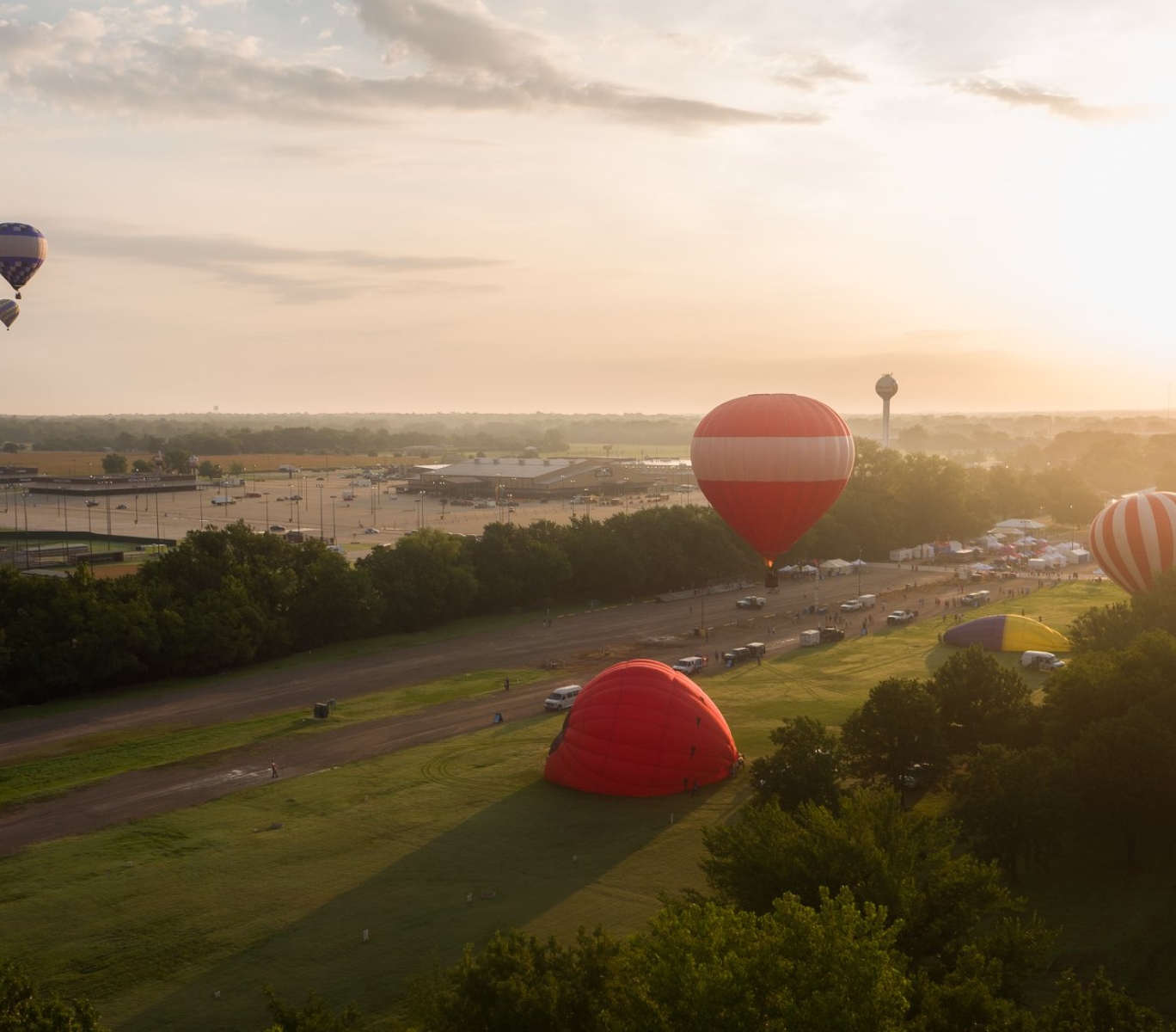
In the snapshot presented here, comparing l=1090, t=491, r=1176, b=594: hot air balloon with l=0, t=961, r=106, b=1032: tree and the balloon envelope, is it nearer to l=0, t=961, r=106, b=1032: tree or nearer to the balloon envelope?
the balloon envelope

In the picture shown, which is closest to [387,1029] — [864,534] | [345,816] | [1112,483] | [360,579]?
[345,816]

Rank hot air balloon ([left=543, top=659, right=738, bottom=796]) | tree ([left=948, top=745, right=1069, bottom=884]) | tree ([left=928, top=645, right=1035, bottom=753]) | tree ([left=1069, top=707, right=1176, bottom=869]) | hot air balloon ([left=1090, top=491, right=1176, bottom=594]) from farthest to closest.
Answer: hot air balloon ([left=1090, top=491, right=1176, bottom=594])
tree ([left=928, top=645, right=1035, bottom=753])
hot air balloon ([left=543, top=659, right=738, bottom=796])
tree ([left=1069, top=707, right=1176, bottom=869])
tree ([left=948, top=745, right=1069, bottom=884])

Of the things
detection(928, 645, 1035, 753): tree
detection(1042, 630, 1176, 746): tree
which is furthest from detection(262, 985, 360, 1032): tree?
detection(928, 645, 1035, 753): tree

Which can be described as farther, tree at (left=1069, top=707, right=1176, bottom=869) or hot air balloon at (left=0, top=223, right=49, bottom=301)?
hot air balloon at (left=0, top=223, right=49, bottom=301)

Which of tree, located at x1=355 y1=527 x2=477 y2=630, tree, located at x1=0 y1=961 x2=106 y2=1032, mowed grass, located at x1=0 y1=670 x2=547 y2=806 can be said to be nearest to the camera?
tree, located at x1=0 y1=961 x2=106 y2=1032

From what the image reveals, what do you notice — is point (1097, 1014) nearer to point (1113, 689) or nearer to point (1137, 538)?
point (1113, 689)

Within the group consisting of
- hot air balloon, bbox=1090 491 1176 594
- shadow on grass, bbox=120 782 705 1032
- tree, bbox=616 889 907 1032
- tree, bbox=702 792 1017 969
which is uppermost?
hot air balloon, bbox=1090 491 1176 594

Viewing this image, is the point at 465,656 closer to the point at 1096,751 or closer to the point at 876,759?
the point at 876,759

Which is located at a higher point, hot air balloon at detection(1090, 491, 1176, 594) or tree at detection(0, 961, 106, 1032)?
hot air balloon at detection(1090, 491, 1176, 594)

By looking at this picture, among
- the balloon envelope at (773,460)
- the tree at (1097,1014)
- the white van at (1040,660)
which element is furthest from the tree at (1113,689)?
the white van at (1040,660)
